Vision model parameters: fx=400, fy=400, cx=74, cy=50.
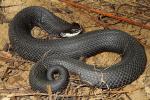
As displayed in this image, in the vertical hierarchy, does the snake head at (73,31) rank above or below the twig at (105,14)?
below

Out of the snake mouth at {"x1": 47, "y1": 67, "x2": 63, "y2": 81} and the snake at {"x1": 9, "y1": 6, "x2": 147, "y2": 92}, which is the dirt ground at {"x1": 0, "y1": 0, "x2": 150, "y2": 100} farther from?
the snake mouth at {"x1": 47, "y1": 67, "x2": 63, "y2": 81}

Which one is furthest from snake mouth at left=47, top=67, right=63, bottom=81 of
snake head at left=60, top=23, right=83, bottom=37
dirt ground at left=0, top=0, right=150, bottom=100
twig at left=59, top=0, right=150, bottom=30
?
twig at left=59, top=0, right=150, bottom=30

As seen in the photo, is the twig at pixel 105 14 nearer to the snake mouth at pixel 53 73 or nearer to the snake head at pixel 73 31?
the snake head at pixel 73 31

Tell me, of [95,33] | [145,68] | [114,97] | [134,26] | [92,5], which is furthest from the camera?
[92,5]

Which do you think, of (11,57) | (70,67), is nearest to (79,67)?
(70,67)

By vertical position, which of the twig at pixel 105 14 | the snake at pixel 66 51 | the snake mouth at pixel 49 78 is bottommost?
the snake mouth at pixel 49 78

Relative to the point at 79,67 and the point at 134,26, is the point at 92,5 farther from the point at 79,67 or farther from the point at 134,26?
the point at 79,67

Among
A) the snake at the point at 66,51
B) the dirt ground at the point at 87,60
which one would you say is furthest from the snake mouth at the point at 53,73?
the dirt ground at the point at 87,60
